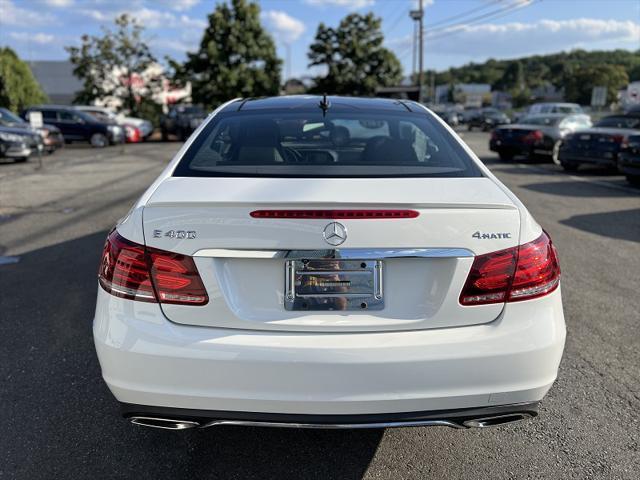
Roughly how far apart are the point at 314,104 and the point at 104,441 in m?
2.25

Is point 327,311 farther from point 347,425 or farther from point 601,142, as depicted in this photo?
point 601,142

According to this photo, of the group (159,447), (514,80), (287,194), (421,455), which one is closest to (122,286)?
(287,194)

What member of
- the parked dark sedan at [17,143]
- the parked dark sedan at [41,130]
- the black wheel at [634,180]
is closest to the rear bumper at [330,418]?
the black wheel at [634,180]

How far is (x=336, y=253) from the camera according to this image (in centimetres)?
216

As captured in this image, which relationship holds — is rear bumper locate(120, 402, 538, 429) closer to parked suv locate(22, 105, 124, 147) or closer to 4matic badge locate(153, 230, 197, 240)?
4matic badge locate(153, 230, 197, 240)

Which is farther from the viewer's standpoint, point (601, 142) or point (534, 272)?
point (601, 142)

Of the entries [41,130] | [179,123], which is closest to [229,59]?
[179,123]

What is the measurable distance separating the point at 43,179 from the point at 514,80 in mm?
152381

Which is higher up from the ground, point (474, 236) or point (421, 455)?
point (474, 236)

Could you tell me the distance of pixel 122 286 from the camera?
89.3 inches

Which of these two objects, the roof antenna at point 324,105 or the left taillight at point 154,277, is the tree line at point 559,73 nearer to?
the roof antenna at point 324,105

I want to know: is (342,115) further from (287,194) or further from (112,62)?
(112,62)

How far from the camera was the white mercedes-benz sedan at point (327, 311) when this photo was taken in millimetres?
2148

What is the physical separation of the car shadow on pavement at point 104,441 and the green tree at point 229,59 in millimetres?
31815
